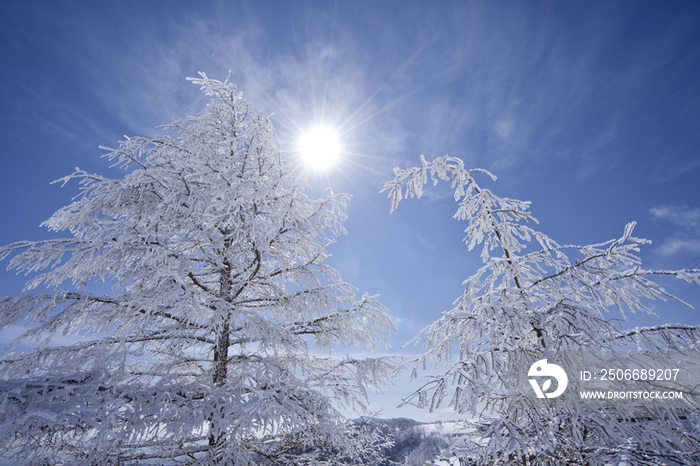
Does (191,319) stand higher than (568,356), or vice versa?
(191,319)

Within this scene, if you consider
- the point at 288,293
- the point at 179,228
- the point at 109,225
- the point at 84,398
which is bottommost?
the point at 84,398

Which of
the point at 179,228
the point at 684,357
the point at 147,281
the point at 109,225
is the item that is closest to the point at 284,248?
the point at 179,228

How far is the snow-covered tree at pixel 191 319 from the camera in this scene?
132 inches

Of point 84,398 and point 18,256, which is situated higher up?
point 18,256

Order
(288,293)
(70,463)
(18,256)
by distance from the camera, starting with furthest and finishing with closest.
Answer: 1. (288,293)
2. (18,256)
3. (70,463)

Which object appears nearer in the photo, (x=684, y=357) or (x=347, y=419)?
(x=684, y=357)

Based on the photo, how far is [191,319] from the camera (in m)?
4.09

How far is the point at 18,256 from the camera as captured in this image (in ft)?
13.6

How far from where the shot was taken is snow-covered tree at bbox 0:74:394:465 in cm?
336

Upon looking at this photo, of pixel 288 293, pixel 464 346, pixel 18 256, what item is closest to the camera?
pixel 464 346

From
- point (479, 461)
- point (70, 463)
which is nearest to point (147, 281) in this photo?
point (70, 463)

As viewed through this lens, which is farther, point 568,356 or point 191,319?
point 191,319

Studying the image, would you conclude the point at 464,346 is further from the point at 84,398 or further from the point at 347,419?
the point at 84,398

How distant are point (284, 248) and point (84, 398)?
156 inches
